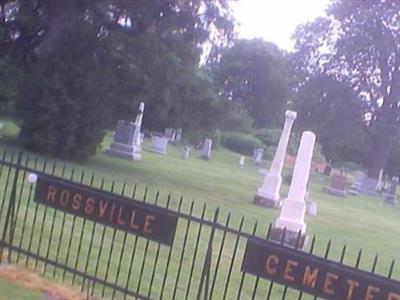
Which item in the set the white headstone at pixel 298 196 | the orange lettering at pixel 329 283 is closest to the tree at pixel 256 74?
the white headstone at pixel 298 196

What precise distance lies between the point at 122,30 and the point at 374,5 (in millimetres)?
28329

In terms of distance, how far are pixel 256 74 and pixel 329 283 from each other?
65.6m

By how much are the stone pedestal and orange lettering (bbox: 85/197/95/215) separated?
6.11m

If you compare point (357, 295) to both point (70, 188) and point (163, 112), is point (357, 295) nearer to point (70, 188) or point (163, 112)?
point (70, 188)

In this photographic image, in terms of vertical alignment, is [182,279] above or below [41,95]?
below

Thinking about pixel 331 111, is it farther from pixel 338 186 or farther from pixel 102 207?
pixel 102 207

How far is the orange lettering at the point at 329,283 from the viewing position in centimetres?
443

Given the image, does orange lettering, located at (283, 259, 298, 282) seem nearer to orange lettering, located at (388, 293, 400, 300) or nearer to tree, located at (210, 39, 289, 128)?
orange lettering, located at (388, 293, 400, 300)

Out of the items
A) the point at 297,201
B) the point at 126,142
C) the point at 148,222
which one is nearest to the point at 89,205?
the point at 148,222

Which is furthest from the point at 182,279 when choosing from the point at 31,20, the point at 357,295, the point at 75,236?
the point at 31,20

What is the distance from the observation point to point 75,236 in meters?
7.99

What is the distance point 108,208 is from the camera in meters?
5.58

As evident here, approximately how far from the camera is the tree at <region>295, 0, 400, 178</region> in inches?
1612

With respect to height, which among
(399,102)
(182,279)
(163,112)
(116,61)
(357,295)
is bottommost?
(182,279)
